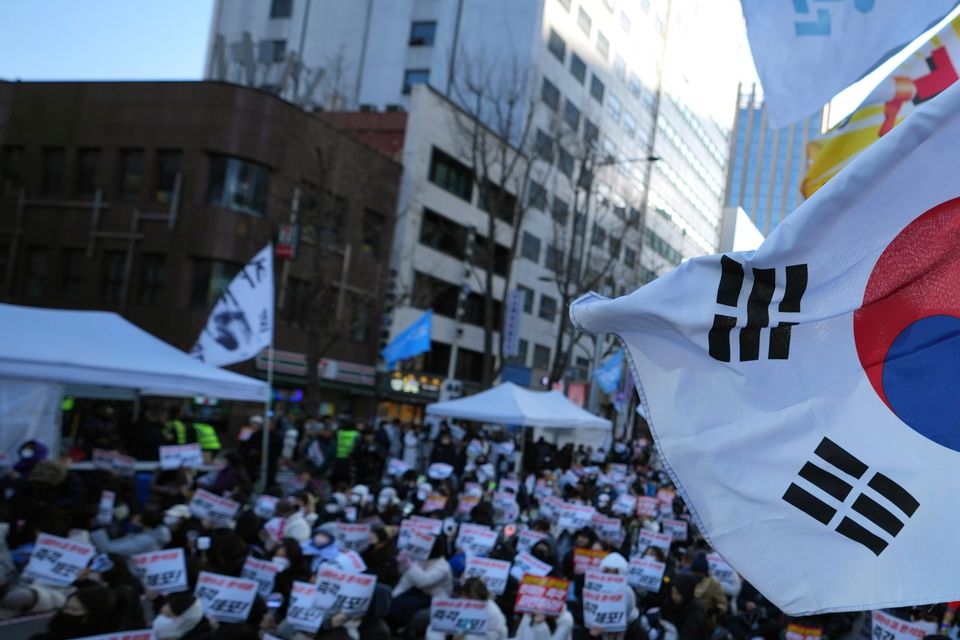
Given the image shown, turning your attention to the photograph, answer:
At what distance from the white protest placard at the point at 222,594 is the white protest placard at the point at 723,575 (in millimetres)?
5877

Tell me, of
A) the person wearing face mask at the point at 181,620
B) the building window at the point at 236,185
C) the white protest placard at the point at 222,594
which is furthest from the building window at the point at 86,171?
the person wearing face mask at the point at 181,620

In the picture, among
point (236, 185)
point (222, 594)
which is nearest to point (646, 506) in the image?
point (222, 594)

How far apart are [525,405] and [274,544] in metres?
11.7

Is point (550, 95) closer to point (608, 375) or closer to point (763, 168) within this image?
point (608, 375)

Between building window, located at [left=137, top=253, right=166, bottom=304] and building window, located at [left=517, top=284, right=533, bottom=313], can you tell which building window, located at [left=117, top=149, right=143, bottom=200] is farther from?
building window, located at [left=517, top=284, right=533, bottom=313]

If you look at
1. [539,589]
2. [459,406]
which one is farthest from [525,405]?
[539,589]

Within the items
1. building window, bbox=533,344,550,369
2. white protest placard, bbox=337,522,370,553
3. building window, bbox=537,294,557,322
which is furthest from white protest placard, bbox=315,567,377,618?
building window, bbox=537,294,557,322

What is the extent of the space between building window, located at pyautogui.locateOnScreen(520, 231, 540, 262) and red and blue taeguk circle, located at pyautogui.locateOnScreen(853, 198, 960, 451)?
43.3 meters

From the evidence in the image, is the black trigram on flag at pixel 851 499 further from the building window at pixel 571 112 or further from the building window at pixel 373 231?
the building window at pixel 571 112

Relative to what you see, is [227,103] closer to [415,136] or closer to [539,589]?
[415,136]

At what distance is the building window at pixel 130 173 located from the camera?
29.8 m

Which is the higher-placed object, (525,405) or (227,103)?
(227,103)

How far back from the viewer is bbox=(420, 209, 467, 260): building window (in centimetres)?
3869

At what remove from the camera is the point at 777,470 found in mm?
3441
